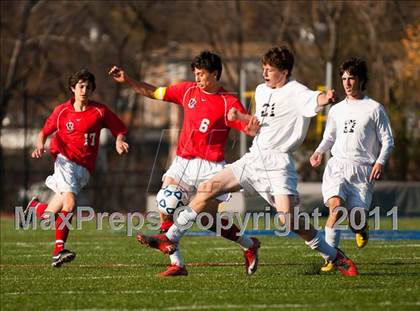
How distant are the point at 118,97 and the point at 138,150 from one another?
7.21 feet

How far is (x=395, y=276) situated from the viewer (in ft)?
33.7

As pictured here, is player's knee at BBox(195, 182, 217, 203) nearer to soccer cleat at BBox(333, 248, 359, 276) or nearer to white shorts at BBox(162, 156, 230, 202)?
white shorts at BBox(162, 156, 230, 202)

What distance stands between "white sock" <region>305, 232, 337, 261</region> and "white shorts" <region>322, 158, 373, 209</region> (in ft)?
2.51

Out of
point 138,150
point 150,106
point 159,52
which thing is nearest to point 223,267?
point 138,150

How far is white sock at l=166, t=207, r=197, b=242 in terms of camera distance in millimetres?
10117

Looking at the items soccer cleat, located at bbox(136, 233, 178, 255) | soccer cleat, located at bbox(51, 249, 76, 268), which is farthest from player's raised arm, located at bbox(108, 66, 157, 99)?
soccer cleat, located at bbox(51, 249, 76, 268)

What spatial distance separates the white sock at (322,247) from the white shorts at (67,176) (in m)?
3.19

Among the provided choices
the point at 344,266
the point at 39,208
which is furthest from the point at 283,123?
the point at 39,208

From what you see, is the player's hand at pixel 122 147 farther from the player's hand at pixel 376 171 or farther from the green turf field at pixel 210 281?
the player's hand at pixel 376 171

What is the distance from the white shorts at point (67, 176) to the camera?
40.7ft

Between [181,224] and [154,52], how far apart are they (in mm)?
27774

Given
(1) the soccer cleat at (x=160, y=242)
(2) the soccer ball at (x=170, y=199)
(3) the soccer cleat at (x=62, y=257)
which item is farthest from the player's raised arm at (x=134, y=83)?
(3) the soccer cleat at (x=62, y=257)

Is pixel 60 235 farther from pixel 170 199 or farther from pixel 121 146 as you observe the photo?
pixel 170 199

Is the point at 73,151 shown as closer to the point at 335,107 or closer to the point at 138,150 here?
the point at 335,107
